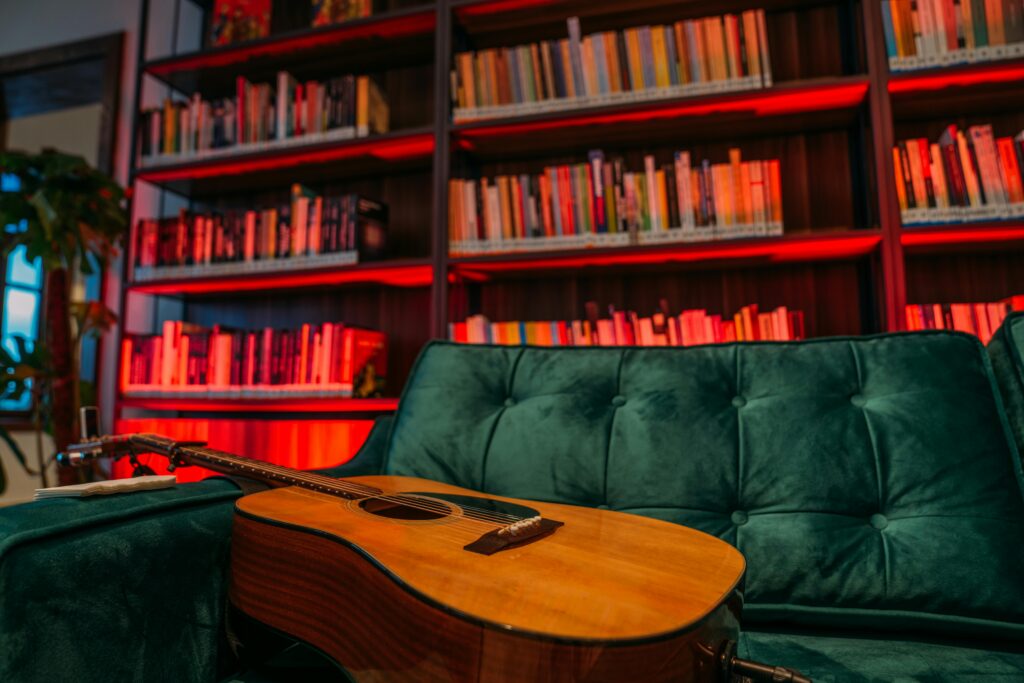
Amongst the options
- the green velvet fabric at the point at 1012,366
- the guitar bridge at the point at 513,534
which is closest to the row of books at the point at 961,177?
the green velvet fabric at the point at 1012,366

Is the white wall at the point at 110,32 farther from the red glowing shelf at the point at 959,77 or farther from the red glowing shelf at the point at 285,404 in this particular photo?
the red glowing shelf at the point at 959,77

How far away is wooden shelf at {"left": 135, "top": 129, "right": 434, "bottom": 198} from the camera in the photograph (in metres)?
2.30

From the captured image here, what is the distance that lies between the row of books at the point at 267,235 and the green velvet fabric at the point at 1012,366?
1855mm

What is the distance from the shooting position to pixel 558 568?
575 millimetres

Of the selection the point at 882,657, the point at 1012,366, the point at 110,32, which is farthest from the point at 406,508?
the point at 110,32

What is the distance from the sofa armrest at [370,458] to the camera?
1106mm

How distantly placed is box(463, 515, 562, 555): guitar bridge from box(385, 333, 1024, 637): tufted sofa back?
273mm

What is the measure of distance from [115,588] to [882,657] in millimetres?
844

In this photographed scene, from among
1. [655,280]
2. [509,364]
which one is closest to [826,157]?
[655,280]

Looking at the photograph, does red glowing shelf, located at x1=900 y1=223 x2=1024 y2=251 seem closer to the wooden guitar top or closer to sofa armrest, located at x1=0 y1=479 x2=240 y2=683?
the wooden guitar top

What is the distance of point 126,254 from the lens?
2.82 metres

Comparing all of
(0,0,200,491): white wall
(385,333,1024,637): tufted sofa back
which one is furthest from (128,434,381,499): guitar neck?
(0,0,200,491): white wall

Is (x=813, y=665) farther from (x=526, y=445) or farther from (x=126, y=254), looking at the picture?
(x=126, y=254)

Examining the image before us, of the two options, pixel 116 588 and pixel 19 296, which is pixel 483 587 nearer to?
pixel 116 588
